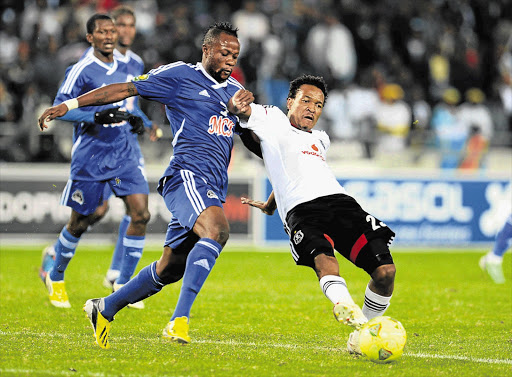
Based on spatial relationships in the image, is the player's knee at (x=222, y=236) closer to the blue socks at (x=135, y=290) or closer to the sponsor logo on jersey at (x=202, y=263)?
the sponsor logo on jersey at (x=202, y=263)

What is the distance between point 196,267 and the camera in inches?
230

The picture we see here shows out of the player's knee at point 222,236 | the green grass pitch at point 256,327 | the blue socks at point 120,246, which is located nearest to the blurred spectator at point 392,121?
the green grass pitch at point 256,327

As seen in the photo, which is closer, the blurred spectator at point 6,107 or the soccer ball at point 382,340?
the soccer ball at point 382,340

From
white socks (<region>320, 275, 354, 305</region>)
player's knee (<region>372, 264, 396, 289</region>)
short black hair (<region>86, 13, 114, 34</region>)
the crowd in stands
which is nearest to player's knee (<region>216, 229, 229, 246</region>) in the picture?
white socks (<region>320, 275, 354, 305</region>)

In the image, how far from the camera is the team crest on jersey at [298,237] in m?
5.95

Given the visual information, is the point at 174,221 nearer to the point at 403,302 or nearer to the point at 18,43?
the point at 403,302

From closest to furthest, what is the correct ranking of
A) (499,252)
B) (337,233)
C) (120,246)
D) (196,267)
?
(196,267), (337,233), (120,246), (499,252)

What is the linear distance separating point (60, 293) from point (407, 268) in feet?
19.8

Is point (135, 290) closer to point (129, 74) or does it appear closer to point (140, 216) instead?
point (140, 216)

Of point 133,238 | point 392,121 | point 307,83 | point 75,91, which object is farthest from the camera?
point 392,121

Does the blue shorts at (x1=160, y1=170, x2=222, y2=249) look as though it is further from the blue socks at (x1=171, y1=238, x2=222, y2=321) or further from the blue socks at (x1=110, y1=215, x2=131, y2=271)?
the blue socks at (x1=110, y1=215, x2=131, y2=271)

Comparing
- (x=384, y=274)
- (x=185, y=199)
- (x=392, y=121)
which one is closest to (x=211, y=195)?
(x=185, y=199)

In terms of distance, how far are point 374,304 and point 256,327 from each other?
160 cm

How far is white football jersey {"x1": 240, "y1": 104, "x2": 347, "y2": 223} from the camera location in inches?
243
